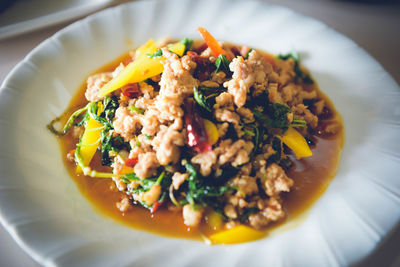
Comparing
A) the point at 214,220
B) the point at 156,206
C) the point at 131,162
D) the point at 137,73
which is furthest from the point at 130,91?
the point at 214,220

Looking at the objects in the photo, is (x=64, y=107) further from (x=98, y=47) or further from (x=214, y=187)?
(x=214, y=187)

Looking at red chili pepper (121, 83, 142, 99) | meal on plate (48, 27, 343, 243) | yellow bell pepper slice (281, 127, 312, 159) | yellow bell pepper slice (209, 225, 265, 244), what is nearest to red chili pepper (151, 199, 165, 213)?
meal on plate (48, 27, 343, 243)

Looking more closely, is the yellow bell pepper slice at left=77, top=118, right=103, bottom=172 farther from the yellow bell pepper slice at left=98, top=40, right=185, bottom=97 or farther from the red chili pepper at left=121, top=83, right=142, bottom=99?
the red chili pepper at left=121, top=83, right=142, bottom=99

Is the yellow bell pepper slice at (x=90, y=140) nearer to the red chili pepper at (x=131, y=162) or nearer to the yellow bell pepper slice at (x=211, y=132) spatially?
the red chili pepper at (x=131, y=162)

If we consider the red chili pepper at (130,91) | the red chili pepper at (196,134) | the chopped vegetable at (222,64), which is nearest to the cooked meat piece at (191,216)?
the red chili pepper at (196,134)

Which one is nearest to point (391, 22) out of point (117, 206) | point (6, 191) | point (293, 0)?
point (293, 0)

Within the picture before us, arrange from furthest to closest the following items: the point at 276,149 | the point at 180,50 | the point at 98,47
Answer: the point at 98,47
the point at 180,50
the point at 276,149
